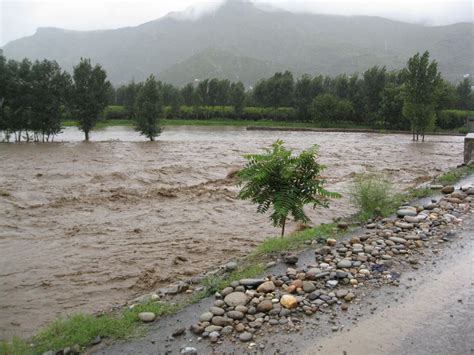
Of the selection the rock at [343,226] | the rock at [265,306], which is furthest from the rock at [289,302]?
the rock at [343,226]

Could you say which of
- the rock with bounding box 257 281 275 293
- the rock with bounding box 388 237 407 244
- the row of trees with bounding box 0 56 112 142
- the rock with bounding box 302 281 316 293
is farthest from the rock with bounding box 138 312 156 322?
the row of trees with bounding box 0 56 112 142

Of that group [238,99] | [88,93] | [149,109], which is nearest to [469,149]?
[149,109]

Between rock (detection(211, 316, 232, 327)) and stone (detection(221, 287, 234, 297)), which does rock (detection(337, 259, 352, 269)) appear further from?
rock (detection(211, 316, 232, 327))

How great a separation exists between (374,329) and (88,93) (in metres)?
38.6

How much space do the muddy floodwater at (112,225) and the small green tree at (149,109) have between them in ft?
50.8

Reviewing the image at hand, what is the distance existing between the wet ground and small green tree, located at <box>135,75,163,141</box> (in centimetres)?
3664

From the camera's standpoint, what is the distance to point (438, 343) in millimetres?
4336

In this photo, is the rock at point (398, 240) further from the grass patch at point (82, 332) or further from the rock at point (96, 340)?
the rock at point (96, 340)

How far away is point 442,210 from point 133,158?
2124 cm

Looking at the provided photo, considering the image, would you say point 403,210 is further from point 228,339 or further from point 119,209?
point 119,209

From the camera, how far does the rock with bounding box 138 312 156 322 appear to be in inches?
197

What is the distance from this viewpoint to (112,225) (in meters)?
11.8

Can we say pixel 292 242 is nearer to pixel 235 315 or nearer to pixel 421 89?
pixel 235 315

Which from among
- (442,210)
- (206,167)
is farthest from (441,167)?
(442,210)
